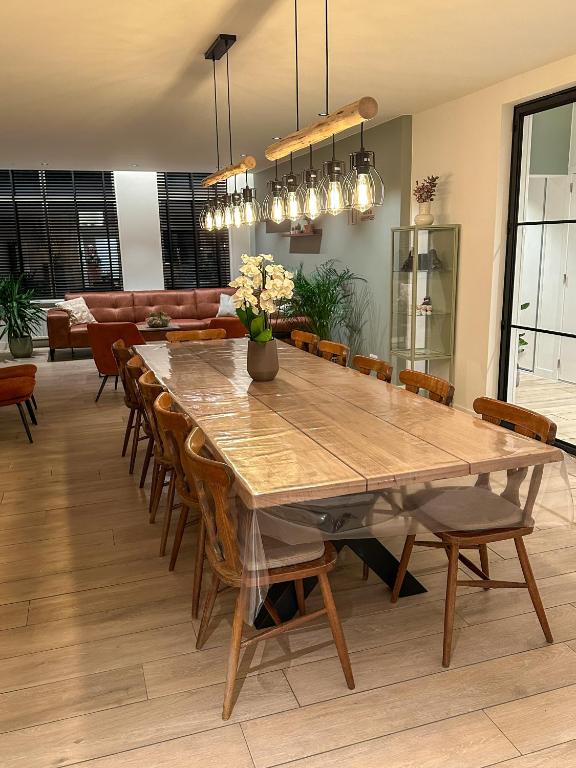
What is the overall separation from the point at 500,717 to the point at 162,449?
190cm

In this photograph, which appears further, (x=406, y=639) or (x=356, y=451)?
(x=406, y=639)

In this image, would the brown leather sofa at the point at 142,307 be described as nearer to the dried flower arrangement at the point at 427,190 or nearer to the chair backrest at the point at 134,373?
the dried flower arrangement at the point at 427,190

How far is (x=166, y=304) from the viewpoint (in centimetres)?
987

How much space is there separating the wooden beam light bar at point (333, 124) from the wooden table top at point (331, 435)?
1183 millimetres

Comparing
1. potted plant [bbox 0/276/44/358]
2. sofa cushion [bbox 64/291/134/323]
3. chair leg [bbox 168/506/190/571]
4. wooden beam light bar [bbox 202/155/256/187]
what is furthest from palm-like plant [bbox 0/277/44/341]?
chair leg [bbox 168/506/190/571]

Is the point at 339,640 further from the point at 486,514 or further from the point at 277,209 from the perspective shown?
the point at 277,209

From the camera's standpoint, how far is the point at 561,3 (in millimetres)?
3098

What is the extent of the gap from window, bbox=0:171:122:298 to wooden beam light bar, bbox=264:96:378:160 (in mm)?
7649

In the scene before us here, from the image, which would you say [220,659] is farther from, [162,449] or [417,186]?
[417,186]

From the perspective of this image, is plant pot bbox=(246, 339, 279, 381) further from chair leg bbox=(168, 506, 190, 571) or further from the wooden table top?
chair leg bbox=(168, 506, 190, 571)

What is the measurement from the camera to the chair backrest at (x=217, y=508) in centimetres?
199

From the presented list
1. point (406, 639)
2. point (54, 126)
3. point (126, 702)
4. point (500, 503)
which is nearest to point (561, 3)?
point (500, 503)

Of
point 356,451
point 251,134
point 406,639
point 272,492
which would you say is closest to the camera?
point 272,492

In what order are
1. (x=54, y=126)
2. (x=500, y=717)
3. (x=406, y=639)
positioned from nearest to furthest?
(x=500, y=717) → (x=406, y=639) → (x=54, y=126)
